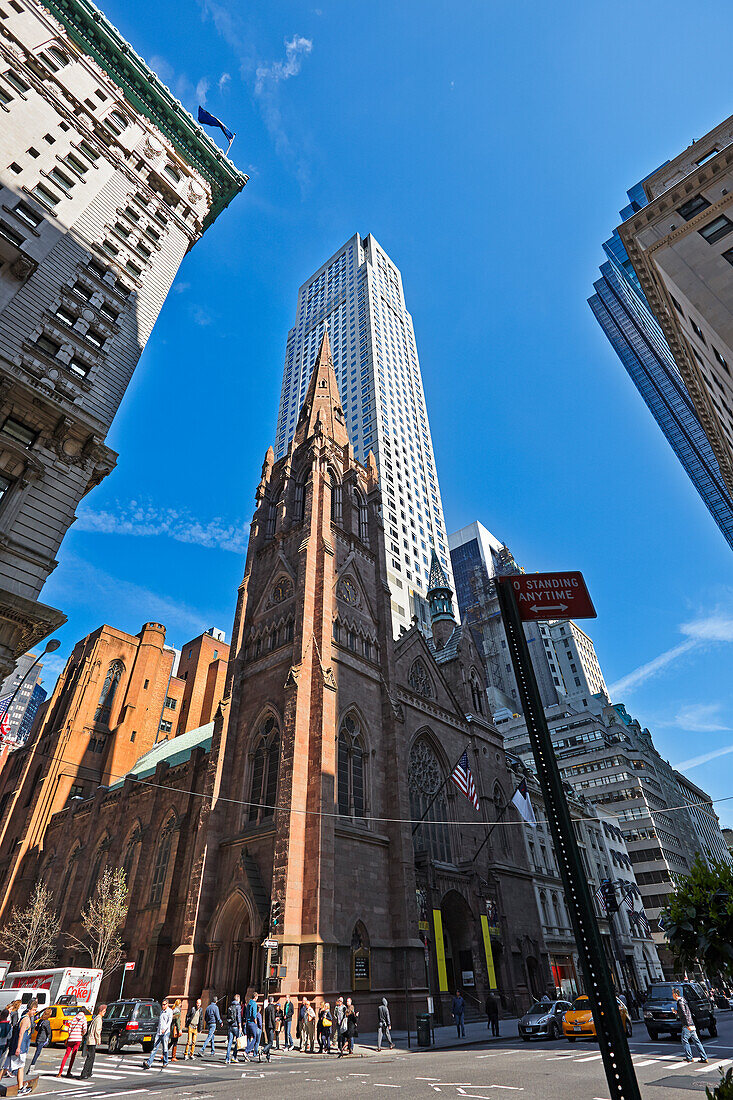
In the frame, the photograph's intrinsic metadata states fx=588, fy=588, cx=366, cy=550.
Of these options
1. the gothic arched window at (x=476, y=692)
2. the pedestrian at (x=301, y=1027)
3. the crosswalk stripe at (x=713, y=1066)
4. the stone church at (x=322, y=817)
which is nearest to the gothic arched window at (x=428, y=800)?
the stone church at (x=322, y=817)

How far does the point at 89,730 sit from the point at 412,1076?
48.3 meters

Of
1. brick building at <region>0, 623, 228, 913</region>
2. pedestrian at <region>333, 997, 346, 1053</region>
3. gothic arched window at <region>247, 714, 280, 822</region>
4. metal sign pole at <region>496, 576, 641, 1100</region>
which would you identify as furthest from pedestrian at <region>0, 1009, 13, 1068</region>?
brick building at <region>0, 623, 228, 913</region>

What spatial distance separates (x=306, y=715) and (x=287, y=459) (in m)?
23.5

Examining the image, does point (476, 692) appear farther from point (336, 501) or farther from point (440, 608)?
point (336, 501)

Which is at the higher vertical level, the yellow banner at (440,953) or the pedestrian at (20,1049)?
the yellow banner at (440,953)

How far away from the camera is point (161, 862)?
37812 mm

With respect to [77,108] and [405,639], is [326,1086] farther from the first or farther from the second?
[77,108]

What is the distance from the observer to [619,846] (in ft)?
234

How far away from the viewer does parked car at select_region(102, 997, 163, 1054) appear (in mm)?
22344

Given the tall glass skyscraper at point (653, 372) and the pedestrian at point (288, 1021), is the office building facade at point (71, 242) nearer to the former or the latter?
the pedestrian at point (288, 1021)

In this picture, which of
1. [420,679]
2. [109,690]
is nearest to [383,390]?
[109,690]

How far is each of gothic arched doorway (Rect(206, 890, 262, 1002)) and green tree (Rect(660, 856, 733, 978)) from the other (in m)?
17.5

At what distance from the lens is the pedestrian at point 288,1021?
73.6ft

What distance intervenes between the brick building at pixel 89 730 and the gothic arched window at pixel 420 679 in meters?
25.7
